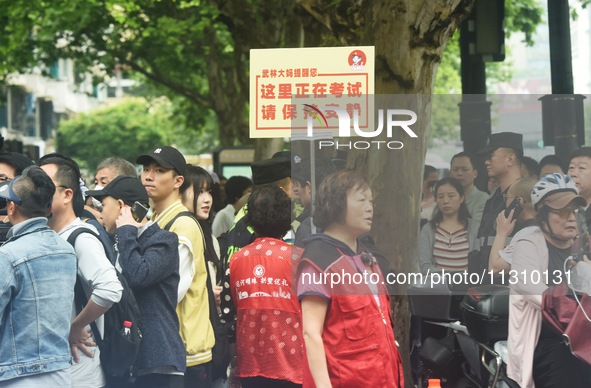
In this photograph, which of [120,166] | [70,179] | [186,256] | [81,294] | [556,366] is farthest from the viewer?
[120,166]

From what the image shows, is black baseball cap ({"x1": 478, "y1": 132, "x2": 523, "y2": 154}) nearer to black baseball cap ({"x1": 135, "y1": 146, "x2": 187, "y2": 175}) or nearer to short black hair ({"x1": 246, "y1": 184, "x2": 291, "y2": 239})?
short black hair ({"x1": 246, "y1": 184, "x2": 291, "y2": 239})

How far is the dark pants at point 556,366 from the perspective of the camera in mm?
6441

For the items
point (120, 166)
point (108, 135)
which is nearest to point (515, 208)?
point (120, 166)

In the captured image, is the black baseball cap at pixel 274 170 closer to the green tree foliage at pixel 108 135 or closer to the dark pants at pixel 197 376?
the dark pants at pixel 197 376

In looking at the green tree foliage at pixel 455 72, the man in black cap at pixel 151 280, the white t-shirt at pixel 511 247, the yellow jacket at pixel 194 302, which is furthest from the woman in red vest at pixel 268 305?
the white t-shirt at pixel 511 247

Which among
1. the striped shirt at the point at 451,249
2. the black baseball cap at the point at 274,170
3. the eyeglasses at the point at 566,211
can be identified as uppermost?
the black baseball cap at the point at 274,170

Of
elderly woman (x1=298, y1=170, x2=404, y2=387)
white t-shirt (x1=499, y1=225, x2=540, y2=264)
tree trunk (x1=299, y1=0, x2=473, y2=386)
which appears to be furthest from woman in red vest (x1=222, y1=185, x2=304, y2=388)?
white t-shirt (x1=499, y1=225, x2=540, y2=264)

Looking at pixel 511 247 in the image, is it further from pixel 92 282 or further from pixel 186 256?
pixel 92 282

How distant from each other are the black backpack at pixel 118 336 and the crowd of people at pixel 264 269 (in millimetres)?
19

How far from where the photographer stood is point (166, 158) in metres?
6.96

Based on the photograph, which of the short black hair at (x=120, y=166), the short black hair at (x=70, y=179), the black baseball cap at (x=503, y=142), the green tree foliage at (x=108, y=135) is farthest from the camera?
the green tree foliage at (x=108, y=135)

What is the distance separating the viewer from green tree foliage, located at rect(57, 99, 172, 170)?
232ft

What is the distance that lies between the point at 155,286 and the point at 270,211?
2.40 ft

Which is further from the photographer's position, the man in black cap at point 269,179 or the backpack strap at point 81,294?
the man in black cap at point 269,179
